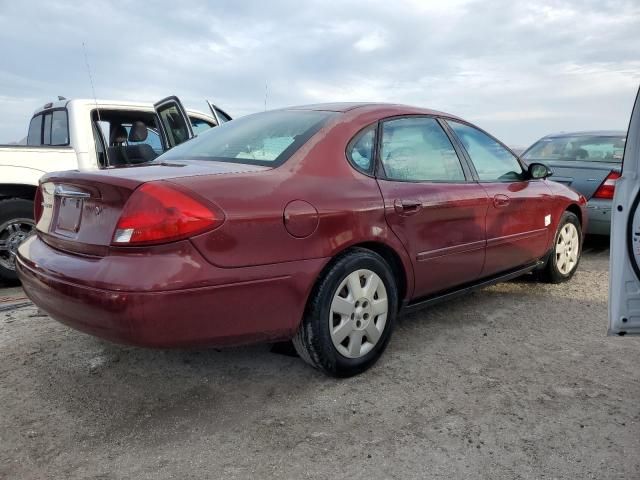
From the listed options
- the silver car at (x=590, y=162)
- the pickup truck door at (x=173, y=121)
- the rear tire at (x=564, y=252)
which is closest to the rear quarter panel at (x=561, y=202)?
the rear tire at (x=564, y=252)

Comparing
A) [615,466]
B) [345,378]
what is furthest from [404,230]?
[615,466]

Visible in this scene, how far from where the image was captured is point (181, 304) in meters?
2.29

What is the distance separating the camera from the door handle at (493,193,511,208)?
380 cm

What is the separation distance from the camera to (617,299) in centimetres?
232

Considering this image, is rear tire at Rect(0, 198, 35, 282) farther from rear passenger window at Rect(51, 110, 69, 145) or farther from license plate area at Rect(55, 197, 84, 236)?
license plate area at Rect(55, 197, 84, 236)

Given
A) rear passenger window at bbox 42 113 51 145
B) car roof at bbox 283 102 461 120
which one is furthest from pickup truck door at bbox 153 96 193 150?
car roof at bbox 283 102 461 120

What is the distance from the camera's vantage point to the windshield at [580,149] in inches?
258

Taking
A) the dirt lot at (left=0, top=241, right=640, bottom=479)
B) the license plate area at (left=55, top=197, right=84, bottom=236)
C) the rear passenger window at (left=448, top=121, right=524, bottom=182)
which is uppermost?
the rear passenger window at (left=448, top=121, right=524, bottom=182)

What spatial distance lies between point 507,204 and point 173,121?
10.8 ft

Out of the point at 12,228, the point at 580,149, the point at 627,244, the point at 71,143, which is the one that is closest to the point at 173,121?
the point at 71,143

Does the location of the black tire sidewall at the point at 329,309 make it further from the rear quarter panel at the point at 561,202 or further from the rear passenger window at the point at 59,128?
the rear passenger window at the point at 59,128

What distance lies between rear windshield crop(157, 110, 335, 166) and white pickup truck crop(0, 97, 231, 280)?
0.83 metres

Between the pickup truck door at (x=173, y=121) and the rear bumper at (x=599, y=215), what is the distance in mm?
4268

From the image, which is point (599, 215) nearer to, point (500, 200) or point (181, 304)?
point (500, 200)
